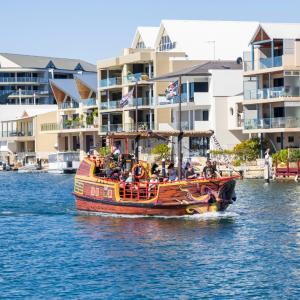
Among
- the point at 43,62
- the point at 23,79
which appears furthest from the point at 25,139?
the point at 43,62

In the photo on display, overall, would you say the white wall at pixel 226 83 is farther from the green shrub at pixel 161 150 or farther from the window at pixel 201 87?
the green shrub at pixel 161 150

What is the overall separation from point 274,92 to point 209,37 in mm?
34686

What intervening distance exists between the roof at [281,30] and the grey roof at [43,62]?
10390 centimetres

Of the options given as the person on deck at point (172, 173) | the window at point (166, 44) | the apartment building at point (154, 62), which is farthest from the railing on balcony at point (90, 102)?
the person on deck at point (172, 173)

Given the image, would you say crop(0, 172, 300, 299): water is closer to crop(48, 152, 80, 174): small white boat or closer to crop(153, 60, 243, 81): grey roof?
crop(153, 60, 243, 81): grey roof

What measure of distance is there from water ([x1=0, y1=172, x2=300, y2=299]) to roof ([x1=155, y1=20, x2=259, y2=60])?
57.2 metres

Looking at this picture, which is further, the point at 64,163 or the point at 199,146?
the point at 64,163

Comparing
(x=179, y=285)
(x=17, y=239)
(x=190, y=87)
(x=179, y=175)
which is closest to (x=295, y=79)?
(x=190, y=87)

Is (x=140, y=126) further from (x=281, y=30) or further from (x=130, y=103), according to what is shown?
(x=281, y=30)

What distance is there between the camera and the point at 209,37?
11894 cm

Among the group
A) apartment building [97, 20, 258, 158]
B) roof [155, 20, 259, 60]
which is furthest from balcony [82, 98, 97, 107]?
roof [155, 20, 259, 60]

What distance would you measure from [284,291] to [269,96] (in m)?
55.0

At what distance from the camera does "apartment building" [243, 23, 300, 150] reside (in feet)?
277

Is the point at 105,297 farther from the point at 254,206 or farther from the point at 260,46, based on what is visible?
the point at 260,46
